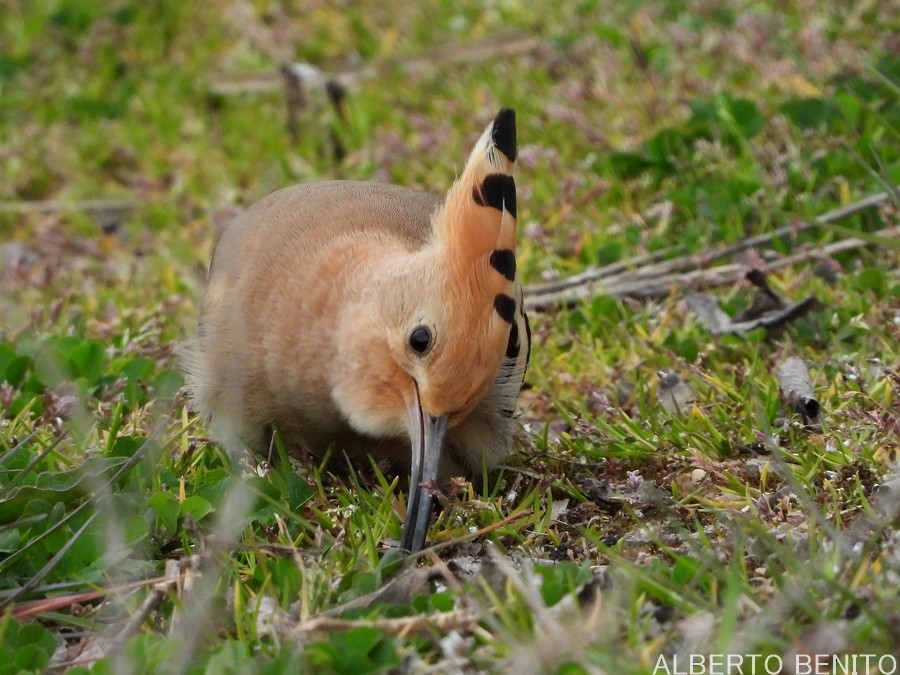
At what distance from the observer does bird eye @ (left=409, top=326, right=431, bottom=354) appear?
319 cm

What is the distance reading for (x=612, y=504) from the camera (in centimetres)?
322

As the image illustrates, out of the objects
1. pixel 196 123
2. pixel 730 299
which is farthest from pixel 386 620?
pixel 196 123

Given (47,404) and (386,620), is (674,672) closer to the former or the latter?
(386,620)

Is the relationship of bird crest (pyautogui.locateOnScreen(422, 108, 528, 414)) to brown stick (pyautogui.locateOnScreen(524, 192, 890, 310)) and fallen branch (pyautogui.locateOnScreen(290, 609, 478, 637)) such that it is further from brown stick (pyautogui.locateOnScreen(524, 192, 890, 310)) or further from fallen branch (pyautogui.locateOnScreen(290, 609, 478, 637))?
brown stick (pyautogui.locateOnScreen(524, 192, 890, 310))

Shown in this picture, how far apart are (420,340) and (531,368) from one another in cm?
103

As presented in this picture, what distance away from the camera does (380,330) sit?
→ 3.30 metres

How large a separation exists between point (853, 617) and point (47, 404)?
91.6 inches

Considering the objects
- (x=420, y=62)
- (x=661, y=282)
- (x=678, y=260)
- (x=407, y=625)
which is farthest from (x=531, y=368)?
(x=420, y=62)

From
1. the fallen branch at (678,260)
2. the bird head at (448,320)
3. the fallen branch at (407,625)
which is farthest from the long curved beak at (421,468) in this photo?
the fallen branch at (678,260)

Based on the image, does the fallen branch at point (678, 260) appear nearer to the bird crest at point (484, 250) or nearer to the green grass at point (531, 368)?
the green grass at point (531, 368)

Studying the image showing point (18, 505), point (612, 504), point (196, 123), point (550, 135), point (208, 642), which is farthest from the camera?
point (196, 123)

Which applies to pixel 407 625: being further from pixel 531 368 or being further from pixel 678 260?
pixel 678 260

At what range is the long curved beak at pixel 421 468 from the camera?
2.98 m

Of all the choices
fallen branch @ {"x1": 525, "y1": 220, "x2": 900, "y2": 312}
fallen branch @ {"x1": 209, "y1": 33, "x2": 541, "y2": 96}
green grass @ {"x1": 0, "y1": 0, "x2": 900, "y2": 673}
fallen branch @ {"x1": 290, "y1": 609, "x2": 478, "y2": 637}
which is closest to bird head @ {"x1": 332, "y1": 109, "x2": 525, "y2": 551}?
green grass @ {"x1": 0, "y1": 0, "x2": 900, "y2": 673}
